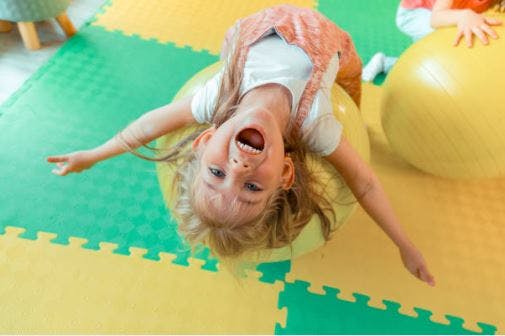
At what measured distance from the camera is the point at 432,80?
1239mm

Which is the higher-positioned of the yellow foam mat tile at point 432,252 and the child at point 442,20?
the child at point 442,20

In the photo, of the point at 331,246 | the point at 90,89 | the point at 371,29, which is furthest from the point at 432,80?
the point at 90,89

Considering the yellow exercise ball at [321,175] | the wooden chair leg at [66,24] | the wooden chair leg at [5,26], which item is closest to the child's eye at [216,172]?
Answer: the yellow exercise ball at [321,175]

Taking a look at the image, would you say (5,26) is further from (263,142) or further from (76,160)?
(263,142)

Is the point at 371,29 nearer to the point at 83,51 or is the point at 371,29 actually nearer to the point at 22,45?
the point at 83,51

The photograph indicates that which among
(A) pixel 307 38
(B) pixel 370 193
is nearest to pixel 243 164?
(B) pixel 370 193

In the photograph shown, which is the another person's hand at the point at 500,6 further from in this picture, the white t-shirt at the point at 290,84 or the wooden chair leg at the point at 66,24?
the wooden chair leg at the point at 66,24

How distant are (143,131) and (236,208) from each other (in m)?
0.46


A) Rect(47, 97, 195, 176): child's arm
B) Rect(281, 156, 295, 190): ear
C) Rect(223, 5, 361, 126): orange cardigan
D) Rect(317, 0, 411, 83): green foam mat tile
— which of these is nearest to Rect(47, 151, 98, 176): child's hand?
Rect(47, 97, 195, 176): child's arm

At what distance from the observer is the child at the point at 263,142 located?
2.62ft

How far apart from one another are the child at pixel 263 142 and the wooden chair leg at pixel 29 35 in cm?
89

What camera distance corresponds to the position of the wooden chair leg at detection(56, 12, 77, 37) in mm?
1839

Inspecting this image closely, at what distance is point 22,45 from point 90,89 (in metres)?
0.48

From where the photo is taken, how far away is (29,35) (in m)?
1.80
